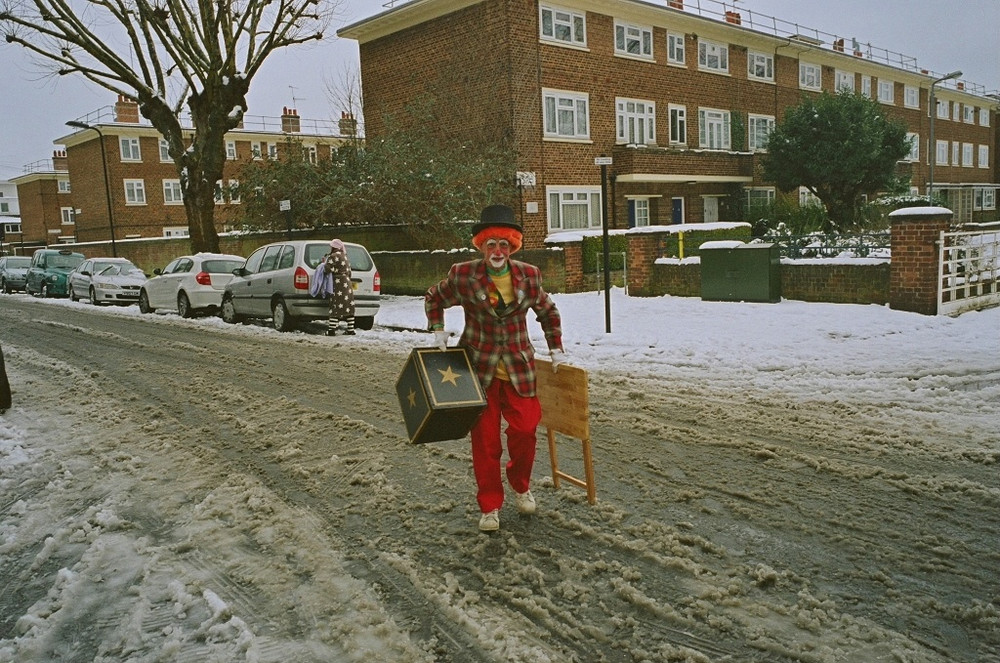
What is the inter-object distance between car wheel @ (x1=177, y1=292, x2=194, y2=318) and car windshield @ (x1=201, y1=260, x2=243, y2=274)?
80 cm

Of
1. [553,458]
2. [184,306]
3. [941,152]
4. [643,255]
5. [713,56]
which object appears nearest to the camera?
[553,458]

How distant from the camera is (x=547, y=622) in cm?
351

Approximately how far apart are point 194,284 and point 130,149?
1411 inches

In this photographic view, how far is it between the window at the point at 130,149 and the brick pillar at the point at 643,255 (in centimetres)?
4127

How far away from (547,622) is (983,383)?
6.63 metres

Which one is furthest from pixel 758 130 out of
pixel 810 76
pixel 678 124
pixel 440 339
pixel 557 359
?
pixel 440 339

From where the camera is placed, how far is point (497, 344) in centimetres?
462

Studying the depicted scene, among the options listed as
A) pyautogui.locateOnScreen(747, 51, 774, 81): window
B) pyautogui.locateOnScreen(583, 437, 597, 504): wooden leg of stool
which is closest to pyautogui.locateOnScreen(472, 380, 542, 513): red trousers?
pyautogui.locateOnScreen(583, 437, 597, 504): wooden leg of stool

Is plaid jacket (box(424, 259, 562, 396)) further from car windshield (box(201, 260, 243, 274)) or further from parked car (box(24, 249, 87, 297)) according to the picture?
parked car (box(24, 249, 87, 297))

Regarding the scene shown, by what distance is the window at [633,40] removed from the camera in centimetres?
2811

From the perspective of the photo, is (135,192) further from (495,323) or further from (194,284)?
(495,323)

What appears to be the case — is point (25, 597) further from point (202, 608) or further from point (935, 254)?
point (935, 254)

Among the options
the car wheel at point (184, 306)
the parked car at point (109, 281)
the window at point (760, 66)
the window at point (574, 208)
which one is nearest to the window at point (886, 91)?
the window at point (760, 66)

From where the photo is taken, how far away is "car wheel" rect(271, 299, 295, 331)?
1517cm
